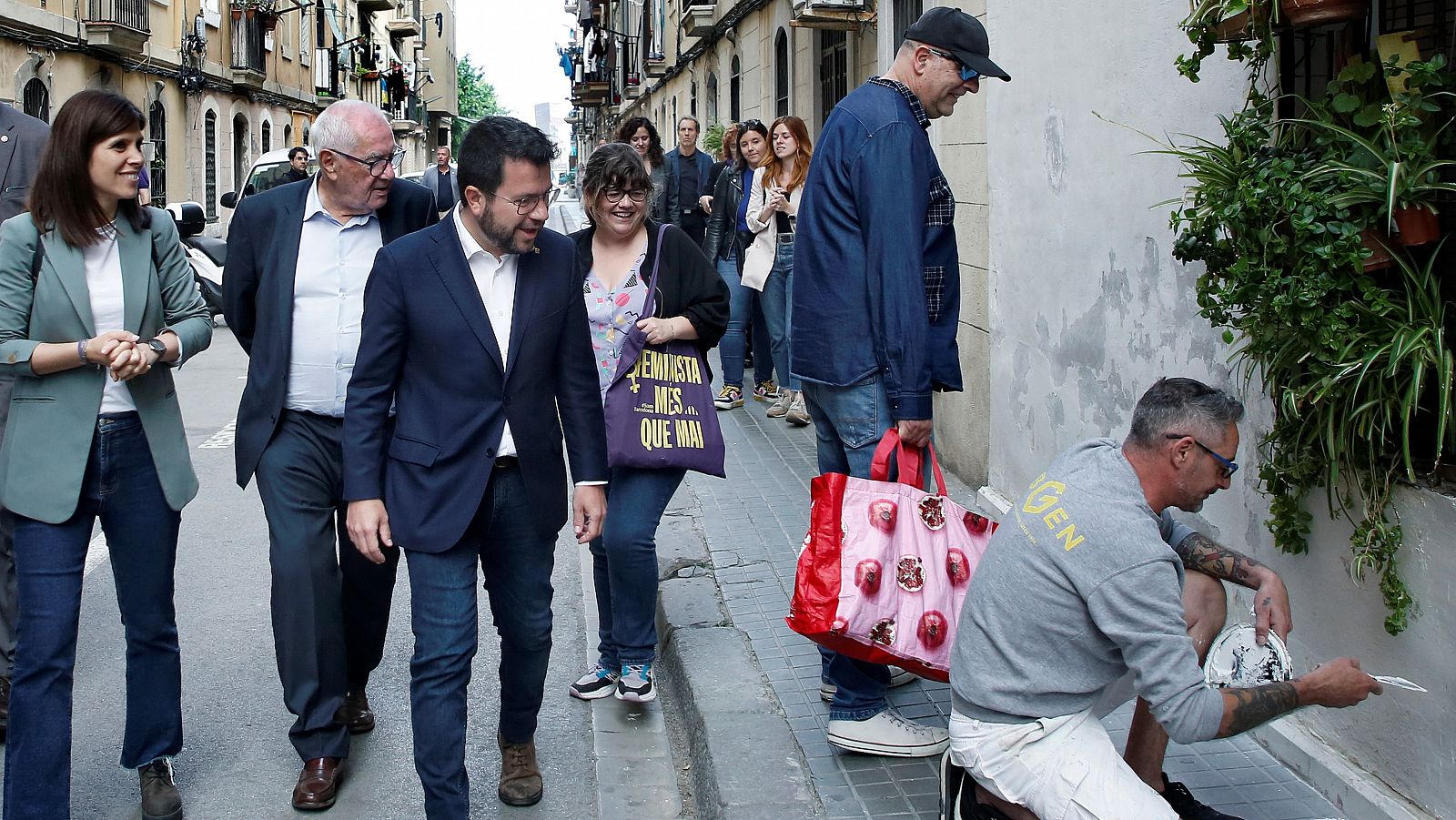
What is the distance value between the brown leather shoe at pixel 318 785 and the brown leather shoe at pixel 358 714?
439 millimetres

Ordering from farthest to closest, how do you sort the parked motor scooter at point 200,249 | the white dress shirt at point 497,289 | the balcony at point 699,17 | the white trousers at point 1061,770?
the balcony at point 699,17
the parked motor scooter at point 200,249
the white dress shirt at point 497,289
the white trousers at point 1061,770

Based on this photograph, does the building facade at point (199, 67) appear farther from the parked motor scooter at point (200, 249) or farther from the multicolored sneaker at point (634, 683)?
the multicolored sneaker at point (634, 683)

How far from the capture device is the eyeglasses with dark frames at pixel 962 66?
3893 mm

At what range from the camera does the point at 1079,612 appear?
2.83 meters

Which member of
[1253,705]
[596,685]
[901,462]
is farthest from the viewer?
[596,685]

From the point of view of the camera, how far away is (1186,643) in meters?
2.74

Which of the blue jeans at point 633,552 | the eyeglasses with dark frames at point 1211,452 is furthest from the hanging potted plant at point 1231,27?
the blue jeans at point 633,552

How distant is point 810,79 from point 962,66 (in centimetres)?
987

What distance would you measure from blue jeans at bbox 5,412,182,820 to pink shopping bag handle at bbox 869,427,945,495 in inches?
76.9

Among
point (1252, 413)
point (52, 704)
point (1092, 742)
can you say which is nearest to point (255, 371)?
point (52, 704)

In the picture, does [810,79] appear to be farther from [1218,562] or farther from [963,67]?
[1218,562]

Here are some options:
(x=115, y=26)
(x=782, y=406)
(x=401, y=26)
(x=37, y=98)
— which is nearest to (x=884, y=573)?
(x=782, y=406)

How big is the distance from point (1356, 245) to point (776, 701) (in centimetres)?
235


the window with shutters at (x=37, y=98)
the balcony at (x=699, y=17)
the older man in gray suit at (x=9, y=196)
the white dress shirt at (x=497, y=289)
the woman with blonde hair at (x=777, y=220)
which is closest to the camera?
the white dress shirt at (x=497, y=289)
